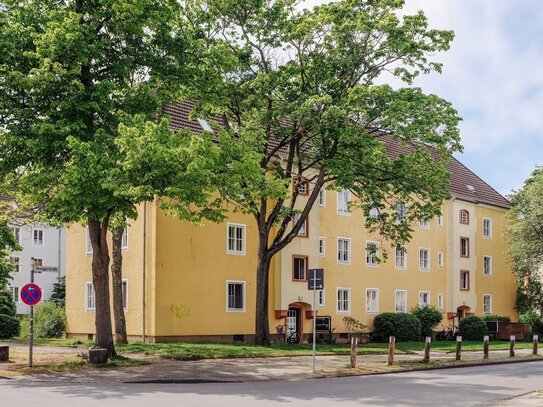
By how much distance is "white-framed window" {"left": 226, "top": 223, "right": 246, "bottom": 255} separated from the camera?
40062mm

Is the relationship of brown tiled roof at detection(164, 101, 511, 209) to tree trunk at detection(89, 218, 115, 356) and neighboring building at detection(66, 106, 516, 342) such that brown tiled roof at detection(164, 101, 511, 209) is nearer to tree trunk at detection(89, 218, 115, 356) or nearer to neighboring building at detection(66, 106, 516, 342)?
neighboring building at detection(66, 106, 516, 342)

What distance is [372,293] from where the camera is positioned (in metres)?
48.2

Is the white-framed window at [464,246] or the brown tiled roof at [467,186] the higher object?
the brown tiled roof at [467,186]

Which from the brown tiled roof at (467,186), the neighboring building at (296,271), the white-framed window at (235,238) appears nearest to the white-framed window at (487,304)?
the neighboring building at (296,271)

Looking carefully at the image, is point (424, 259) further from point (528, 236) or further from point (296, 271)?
point (296, 271)

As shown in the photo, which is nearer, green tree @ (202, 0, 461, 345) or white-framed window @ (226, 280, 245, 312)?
green tree @ (202, 0, 461, 345)

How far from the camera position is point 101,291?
79.8 ft

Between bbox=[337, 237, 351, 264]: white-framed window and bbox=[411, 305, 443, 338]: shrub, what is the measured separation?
228 inches

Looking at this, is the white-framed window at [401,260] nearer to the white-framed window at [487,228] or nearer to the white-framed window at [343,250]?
the white-framed window at [343,250]

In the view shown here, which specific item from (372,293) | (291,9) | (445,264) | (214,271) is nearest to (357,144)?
(291,9)

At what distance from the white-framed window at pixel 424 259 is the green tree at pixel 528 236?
5.40 meters

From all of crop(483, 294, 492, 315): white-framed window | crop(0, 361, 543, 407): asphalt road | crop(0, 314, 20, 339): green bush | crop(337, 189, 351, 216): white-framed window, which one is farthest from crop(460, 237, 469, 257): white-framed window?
crop(0, 361, 543, 407): asphalt road

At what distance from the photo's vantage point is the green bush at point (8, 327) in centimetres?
4362

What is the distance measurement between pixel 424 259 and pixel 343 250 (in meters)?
8.18
